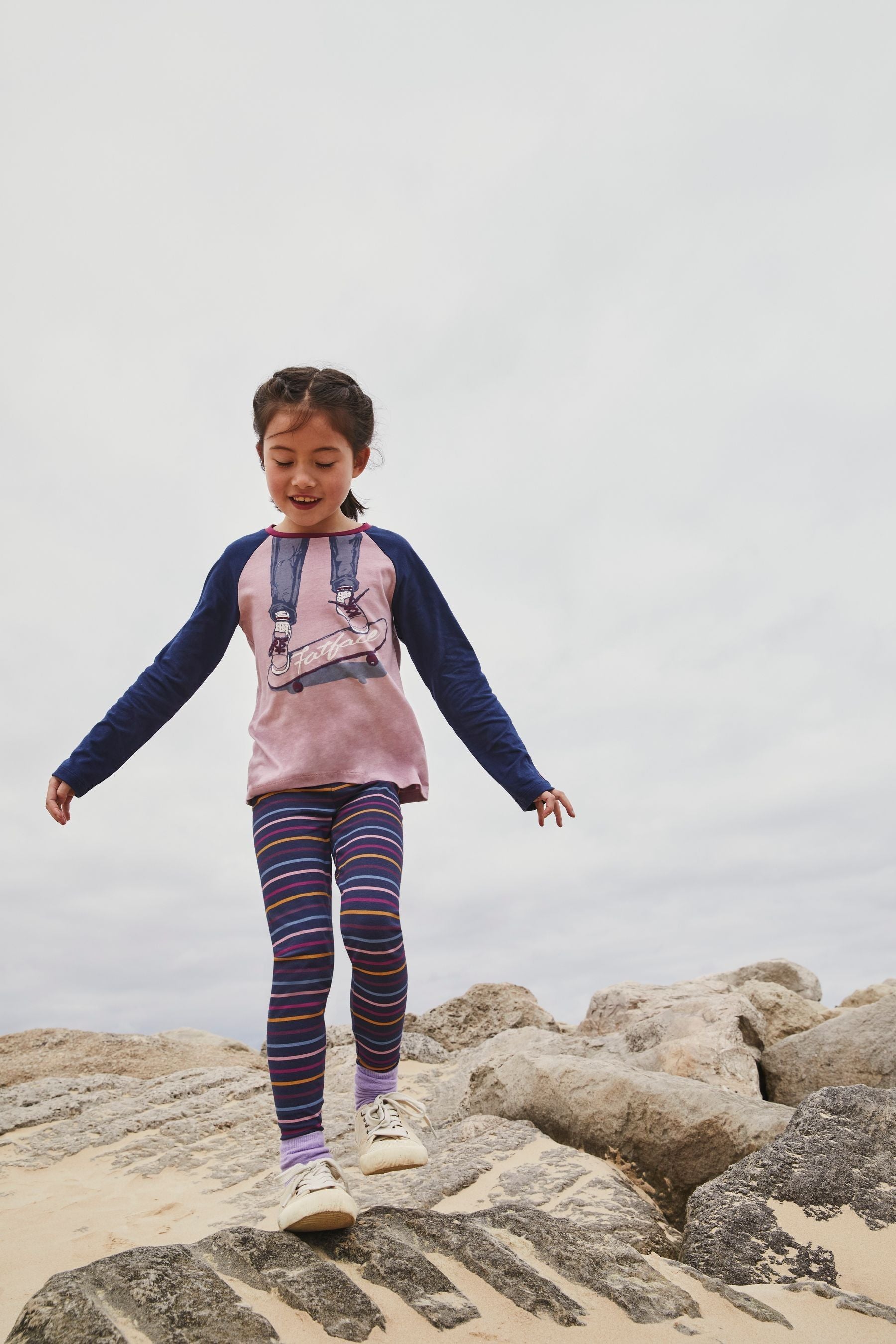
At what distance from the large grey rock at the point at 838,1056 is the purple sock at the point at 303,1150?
3.96m

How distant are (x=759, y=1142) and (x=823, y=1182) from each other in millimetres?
732

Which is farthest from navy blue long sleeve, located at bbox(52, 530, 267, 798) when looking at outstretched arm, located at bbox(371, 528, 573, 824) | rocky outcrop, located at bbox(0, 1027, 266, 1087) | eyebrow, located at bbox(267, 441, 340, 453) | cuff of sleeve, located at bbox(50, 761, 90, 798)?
rocky outcrop, located at bbox(0, 1027, 266, 1087)

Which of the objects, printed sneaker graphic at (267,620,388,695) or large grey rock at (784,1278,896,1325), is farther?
printed sneaker graphic at (267,620,388,695)

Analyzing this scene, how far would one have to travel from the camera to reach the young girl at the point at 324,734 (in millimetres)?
2760

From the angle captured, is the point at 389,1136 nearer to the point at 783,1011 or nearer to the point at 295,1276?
the point at 295,1276

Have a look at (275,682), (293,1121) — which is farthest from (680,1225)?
(275,682)

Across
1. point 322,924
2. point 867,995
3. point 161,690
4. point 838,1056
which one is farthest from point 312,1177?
point 867,995

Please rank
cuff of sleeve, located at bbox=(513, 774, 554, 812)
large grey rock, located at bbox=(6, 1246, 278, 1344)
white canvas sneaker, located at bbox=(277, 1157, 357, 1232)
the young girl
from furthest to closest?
1. cuff of sleeve, located at bbox=(513, 774, 554, 812)
2. the young girl
3. white canvas sneaker, located at bbox=(277, 1157, 357, 1232)
4. large grey rock, located at bbox=(6, 1246, 278, 1344)

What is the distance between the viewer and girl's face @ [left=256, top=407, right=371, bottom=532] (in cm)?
317

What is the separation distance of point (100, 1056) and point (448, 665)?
18.6ft

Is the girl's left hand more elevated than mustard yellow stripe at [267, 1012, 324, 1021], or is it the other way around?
the girl's left hand

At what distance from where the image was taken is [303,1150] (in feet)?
8.97

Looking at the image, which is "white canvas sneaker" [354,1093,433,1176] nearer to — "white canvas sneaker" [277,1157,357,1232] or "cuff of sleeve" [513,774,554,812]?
"white canvas sneaker" [277,1157,357,1232]

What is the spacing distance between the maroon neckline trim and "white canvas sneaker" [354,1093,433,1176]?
1.78 meters
